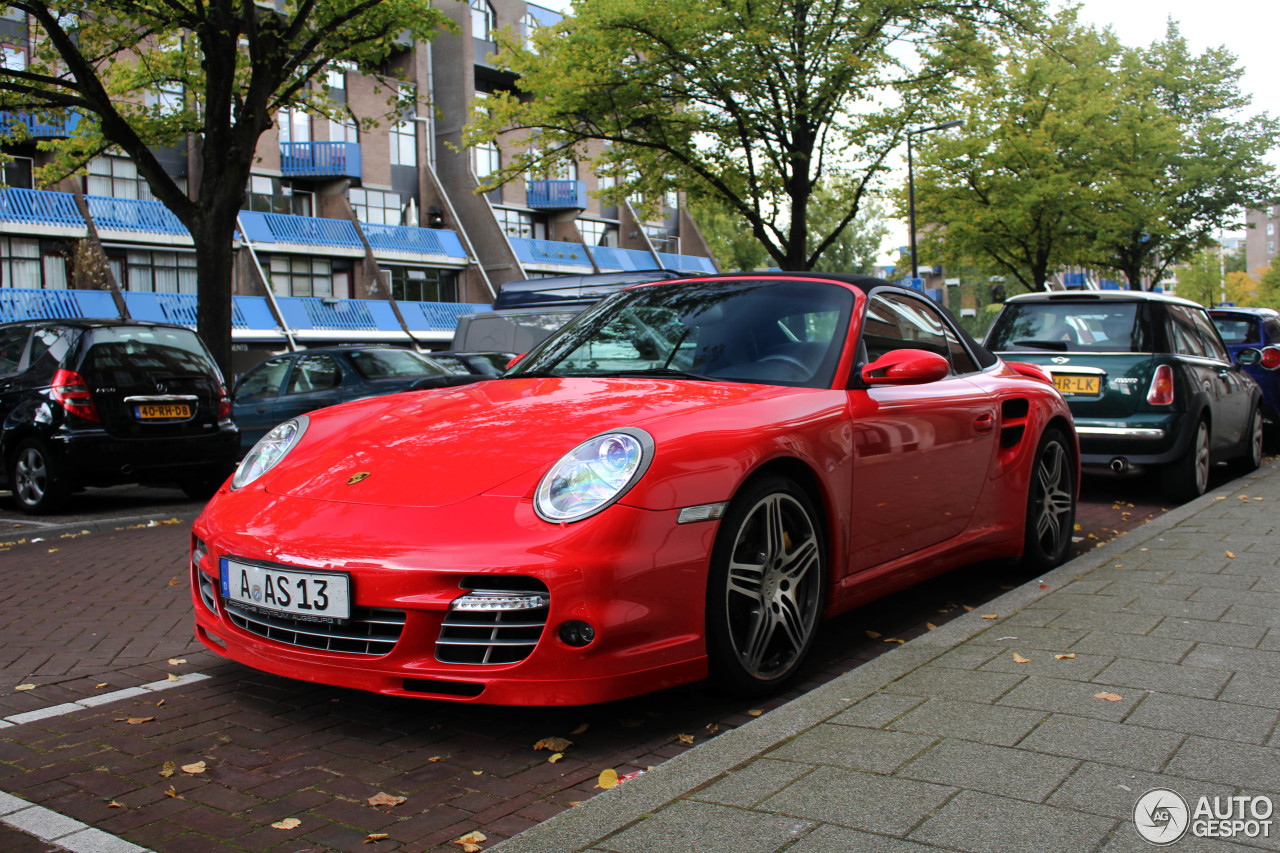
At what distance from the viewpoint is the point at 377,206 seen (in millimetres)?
43062

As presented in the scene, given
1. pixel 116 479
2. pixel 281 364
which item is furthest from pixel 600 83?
pixel 116 479

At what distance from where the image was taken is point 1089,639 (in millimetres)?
3885

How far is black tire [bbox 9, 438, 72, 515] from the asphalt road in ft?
13.8

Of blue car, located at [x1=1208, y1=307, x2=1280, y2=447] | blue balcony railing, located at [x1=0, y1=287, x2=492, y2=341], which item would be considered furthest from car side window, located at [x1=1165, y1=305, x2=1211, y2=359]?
blue balcony railing, located at [x1=0, y1=287, x2=492, y2=341]

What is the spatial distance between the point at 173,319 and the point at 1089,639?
3368 centimetres

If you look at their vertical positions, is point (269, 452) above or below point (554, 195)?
below

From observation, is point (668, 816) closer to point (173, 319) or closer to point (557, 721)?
point (557, 721)

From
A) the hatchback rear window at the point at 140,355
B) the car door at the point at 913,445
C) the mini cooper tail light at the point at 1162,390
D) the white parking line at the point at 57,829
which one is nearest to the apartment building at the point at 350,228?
the hatchback rear window at the point at 140,355

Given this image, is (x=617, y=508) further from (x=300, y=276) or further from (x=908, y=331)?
(x=300, y=276)

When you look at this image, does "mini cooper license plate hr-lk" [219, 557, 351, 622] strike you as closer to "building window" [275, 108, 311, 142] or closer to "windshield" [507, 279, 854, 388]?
"windshield" [507, 279, 854, 388]

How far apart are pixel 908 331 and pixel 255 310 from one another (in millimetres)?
33950

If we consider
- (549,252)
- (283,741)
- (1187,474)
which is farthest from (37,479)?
(549,252)

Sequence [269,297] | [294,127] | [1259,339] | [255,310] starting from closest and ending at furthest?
[1259,339] → [255,310] → [269,297] → [294,127]

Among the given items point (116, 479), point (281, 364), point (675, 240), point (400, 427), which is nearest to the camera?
point (400, 427)
